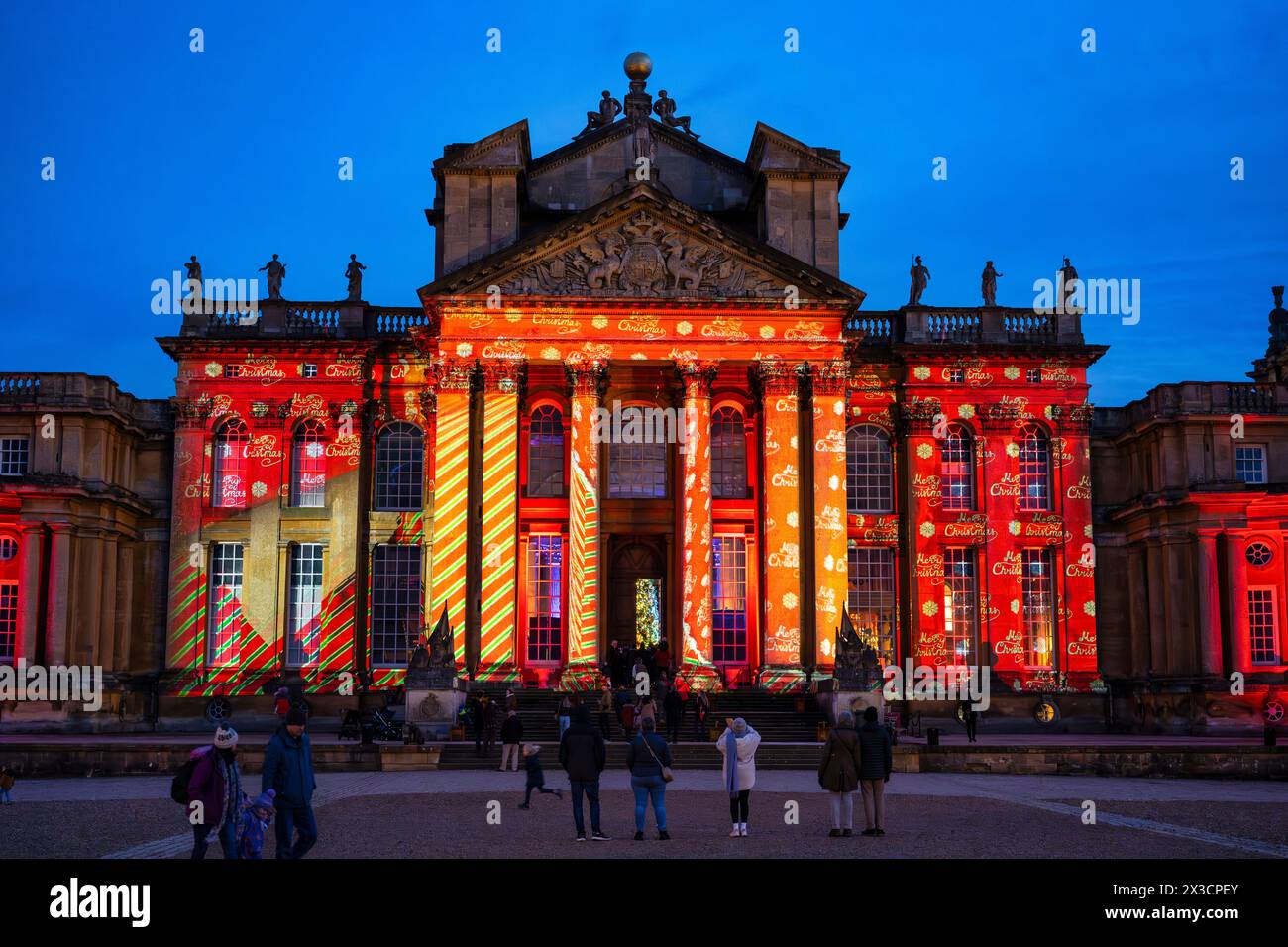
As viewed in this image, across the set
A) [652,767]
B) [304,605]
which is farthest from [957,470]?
[652,767]

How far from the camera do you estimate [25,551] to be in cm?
3800

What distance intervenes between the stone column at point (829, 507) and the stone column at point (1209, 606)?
10458 millimetres

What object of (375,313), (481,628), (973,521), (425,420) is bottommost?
(481,628)

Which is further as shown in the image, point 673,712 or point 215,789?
point 673,712

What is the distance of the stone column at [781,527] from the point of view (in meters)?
35.4

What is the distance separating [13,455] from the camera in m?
39.5

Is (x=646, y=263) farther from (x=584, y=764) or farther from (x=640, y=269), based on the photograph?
(x=584, y=764)

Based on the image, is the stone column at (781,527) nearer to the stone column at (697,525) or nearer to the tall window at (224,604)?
the stone column at (697,525)

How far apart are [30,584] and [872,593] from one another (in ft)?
76.0

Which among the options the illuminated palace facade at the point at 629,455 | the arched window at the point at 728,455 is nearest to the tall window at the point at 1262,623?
the illuminated palace facade at the point at 629,455

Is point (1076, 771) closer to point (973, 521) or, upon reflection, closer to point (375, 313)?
point (973, 521)

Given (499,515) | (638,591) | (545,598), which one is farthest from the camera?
(638,591)
